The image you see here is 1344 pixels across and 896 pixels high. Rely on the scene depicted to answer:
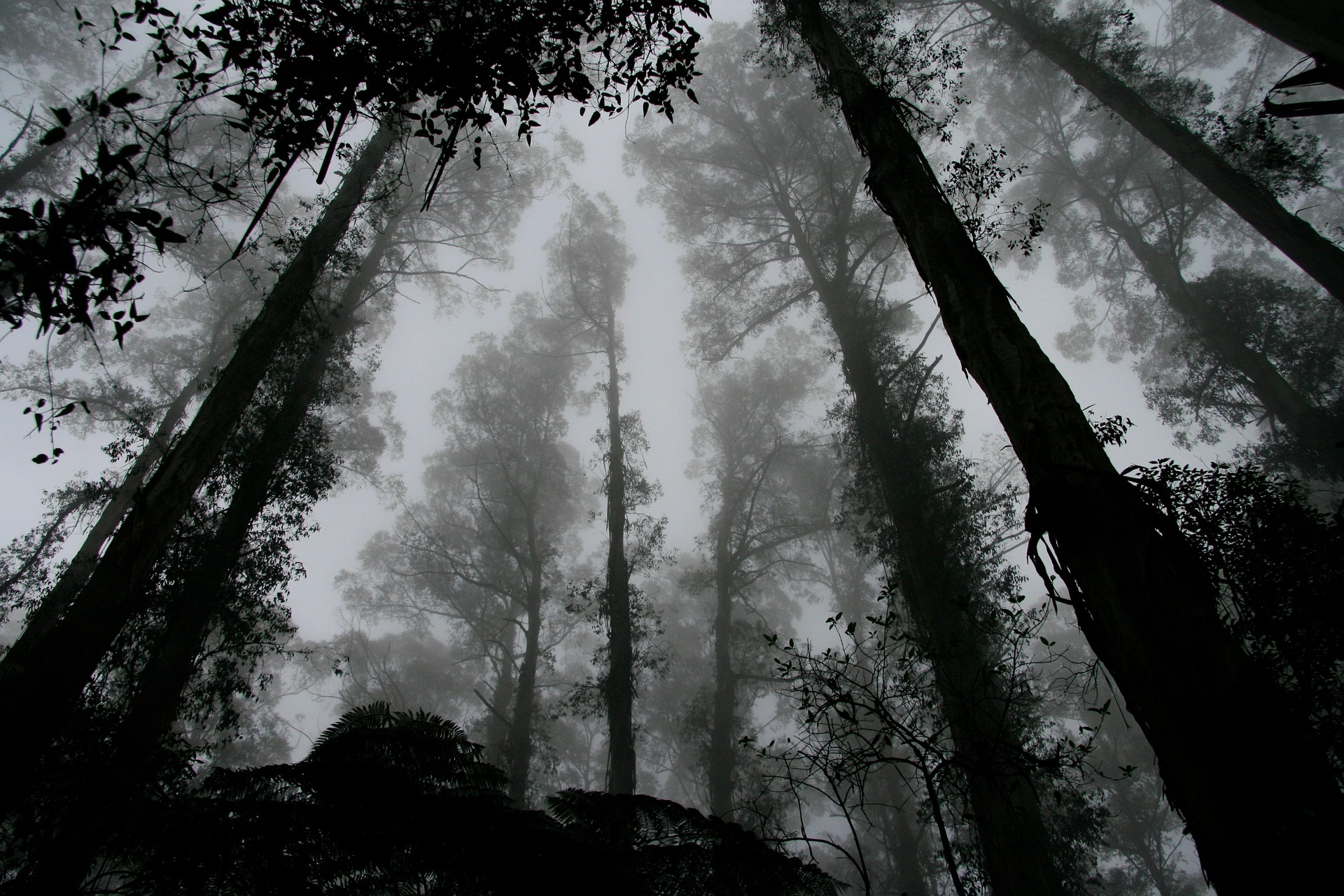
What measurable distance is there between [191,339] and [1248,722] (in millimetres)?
23310

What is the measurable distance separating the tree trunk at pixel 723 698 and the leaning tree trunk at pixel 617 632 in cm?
334

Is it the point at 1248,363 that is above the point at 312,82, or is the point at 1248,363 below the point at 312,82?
above

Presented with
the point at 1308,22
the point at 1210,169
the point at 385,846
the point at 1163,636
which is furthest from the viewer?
the point at 1210,169

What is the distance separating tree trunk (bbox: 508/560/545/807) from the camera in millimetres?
11516

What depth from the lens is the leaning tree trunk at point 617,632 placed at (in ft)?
26.7

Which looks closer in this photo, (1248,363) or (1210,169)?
(1210,169)

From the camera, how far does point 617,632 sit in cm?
949

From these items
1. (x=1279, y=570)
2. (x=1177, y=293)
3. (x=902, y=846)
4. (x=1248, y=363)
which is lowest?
(x=902, y=846)

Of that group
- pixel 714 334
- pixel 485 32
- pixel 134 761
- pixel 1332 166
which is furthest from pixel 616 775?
pixel 1332 166

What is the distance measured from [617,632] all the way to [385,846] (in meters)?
7.55

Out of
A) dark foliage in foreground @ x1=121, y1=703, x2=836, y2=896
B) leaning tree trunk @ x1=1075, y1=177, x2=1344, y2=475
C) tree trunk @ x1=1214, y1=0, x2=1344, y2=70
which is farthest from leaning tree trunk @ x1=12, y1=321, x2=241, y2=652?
leaning tree trunk @ x1=1075, y1=177, x2=1344, y2=475

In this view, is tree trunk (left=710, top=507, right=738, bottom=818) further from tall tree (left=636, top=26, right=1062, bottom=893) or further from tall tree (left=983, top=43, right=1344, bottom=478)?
tall tree (left=983, top=43, right=1344, bottom=478)

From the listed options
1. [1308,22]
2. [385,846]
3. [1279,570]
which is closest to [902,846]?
[1279,570]

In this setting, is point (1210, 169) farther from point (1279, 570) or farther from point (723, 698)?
point (723, 698)
